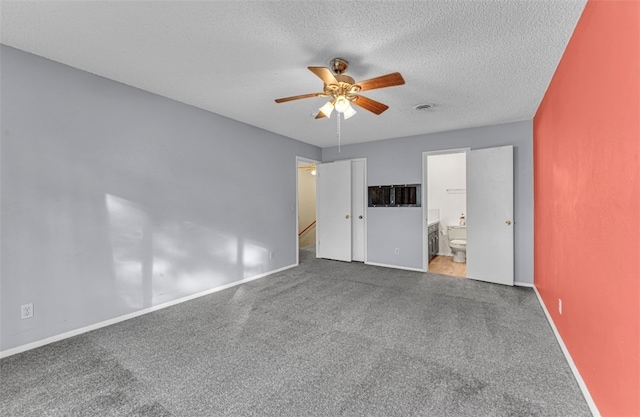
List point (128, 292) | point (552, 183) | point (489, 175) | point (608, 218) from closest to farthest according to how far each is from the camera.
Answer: point (608, 218)
point (552, 183)
point (128, 292)
point (489, 175)

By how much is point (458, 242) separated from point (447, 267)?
659 mm

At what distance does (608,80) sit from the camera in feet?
4.51

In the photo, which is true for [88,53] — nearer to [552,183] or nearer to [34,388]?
[34,388]

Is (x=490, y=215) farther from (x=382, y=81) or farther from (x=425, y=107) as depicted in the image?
(x=382, y=81)

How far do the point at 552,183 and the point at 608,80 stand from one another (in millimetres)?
1526

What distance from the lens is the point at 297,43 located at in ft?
6.78

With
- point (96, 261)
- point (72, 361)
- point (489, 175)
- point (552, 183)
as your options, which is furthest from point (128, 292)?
point (489, 175)

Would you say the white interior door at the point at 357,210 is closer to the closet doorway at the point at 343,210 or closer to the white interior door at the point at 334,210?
the closet doorway at the point at 343,210

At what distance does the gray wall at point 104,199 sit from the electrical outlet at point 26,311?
3 cm

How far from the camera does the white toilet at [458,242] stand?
5.29 m

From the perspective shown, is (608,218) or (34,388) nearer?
(608,218)

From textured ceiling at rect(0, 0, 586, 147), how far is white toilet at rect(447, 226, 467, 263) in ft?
9.51

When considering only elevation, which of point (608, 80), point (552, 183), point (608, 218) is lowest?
point (608, 218)

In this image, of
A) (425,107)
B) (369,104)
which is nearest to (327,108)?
(369,104)
